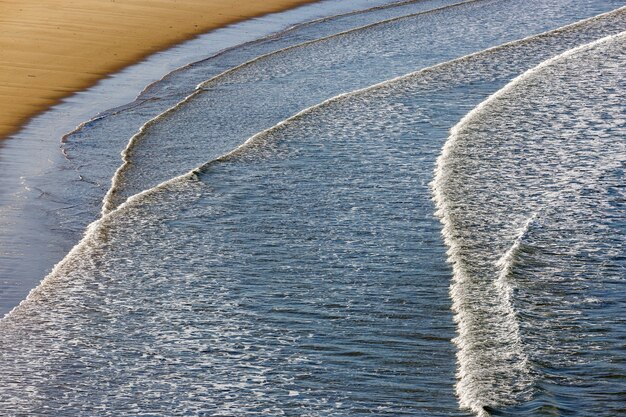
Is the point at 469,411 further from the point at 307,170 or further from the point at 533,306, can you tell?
the point at 307,170

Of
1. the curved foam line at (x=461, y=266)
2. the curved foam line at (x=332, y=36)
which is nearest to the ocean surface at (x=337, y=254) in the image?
the curved foam line at (x=461, y=266)

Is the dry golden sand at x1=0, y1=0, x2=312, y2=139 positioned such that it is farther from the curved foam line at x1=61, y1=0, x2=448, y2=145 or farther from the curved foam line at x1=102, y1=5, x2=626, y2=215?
the curved foam line at x1=102, y1=5, x2=626, y2=215

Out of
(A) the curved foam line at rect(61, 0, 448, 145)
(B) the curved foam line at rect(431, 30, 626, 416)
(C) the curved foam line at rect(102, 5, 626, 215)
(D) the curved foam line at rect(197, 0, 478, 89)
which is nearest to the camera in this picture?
(B) the curved foam line at rect(431, 30, 626, 416)

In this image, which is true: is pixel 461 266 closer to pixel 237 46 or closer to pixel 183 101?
pixel 183 101

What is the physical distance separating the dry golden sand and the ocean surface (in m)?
1.07

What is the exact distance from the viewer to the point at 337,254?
7.46 meters

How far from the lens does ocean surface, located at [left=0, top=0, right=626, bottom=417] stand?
5480mm

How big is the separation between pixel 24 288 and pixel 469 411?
301cm

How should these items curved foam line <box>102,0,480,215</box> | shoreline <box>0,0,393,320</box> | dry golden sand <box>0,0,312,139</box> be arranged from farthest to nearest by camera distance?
dry golden sand <box>0,0,312,139</box> → curved foam line <box>102,0,480,215</box> → shoreline <box>0,0,393,320</box>

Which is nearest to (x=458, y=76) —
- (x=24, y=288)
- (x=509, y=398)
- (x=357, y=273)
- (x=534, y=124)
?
(x=534, y=124)

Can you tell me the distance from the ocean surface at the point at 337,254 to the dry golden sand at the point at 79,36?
1.07m

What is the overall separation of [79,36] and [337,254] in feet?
32.0

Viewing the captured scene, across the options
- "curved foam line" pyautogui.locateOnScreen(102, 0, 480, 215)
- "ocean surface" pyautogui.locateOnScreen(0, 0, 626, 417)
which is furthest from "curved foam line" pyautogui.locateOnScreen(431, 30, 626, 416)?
"curved foam line" pyautogui.locateOnScreen(102, 0, 480, 215)

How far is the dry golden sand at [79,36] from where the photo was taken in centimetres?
1268
